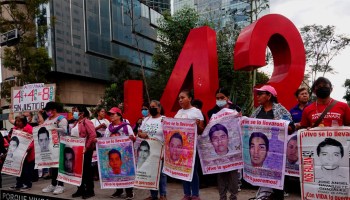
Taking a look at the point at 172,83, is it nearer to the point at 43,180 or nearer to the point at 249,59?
the point at 249,59

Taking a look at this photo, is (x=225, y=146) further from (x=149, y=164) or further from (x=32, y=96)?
(x=32, y=96)

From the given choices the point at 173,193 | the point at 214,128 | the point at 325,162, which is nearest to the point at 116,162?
the point at 173,193

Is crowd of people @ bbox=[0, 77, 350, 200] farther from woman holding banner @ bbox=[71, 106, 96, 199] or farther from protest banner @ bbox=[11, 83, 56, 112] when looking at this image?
protest banner @ bbox=[11, 83, 56, 112]

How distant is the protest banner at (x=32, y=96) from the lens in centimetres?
940

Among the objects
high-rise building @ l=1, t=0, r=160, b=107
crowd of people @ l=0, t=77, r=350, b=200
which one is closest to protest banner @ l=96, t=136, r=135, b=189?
crowd of people @ l=0, t=77, r=350, b=200

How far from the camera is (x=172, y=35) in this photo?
2138 cm

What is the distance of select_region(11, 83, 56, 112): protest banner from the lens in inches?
370

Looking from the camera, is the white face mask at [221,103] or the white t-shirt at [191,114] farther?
the white face mask at [221,103]

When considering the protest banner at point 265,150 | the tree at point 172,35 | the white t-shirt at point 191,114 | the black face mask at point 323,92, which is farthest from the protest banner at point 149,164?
the tree at point 172,35

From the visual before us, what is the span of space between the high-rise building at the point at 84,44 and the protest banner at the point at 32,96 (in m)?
19.8

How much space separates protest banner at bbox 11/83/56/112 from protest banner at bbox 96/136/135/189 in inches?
153

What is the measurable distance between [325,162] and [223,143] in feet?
4.64

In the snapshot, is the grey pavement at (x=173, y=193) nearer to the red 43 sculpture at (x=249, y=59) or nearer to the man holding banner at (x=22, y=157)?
the man holding banner at (x=22, y=157)

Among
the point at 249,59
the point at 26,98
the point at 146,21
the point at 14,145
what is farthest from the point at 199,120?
the point at 146,21
